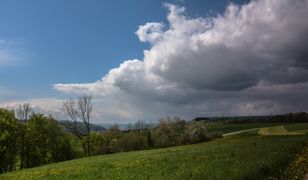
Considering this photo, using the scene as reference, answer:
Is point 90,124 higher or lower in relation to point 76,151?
higher

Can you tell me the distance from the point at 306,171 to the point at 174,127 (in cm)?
9496

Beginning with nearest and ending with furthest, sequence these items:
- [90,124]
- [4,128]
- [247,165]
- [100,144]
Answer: [247,165] → [4,128] → [90,124] → [100,144]

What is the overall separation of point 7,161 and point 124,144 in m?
33.5

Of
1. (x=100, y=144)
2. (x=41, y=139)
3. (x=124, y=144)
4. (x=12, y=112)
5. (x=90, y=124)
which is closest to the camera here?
(x=12, y=112)

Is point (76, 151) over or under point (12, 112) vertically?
under

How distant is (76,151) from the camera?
3489 inches

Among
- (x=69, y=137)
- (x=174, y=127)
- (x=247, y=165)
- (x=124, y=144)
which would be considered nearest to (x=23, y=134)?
(x=69, y=137)

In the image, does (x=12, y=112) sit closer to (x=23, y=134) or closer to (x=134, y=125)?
(x=23, y=134)

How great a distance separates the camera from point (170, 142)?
4154 inches

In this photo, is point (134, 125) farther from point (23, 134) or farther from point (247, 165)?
point (247, 165)

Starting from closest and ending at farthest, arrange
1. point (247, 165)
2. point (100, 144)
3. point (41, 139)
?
point (247, 165) < point (41, 139) < point (100, 144)

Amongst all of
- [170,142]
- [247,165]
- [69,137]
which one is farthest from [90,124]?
[247,165]

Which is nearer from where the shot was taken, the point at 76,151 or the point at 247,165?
the point at 247,165

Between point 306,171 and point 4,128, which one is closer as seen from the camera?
point 306,171
